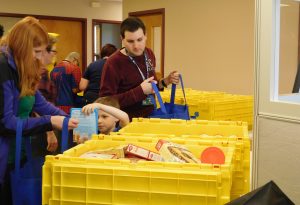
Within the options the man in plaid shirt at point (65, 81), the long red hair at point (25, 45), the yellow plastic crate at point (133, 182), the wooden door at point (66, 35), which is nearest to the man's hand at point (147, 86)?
the long red hair at point (25, 45)

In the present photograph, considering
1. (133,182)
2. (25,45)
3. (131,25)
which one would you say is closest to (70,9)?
(131,25)

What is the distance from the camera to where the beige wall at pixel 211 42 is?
505 centimetres

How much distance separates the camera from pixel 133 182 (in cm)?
115

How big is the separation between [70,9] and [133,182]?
7.51 meters

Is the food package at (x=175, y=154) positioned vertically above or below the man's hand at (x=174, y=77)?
below

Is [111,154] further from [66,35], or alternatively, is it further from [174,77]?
[66,35]

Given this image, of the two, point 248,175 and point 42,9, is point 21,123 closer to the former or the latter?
point 248,175

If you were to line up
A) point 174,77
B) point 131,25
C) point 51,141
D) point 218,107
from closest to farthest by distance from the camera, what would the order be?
point 51,141, point 131,25, point 174,77, point 218,107

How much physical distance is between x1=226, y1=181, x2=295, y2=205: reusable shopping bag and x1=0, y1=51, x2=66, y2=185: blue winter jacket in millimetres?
1012

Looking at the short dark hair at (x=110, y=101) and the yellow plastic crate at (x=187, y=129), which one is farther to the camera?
the short dark hair at (x=110, y=101)

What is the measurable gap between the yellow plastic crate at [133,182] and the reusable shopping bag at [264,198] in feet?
0.17

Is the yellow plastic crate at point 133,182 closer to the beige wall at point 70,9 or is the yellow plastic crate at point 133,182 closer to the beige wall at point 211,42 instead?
the beige wall at point 211,42

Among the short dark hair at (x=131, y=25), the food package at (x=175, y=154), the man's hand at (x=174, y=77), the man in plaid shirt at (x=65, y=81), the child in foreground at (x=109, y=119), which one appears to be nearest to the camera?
the food package at (x=175, y=154)

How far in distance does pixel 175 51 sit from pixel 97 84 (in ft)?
6.87
